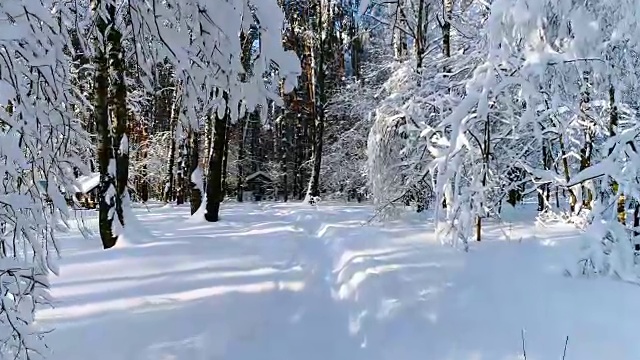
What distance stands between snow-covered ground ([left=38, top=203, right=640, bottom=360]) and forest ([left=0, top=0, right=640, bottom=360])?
10cm

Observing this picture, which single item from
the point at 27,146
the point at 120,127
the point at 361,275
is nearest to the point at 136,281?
the point at 361,275

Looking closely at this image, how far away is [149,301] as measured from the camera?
15.1 feet

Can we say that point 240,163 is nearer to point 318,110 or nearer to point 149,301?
point 318,110

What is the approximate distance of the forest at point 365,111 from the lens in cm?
250

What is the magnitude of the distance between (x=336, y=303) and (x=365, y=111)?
12.4m

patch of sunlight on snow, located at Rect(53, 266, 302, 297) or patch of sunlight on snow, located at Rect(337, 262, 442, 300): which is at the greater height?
patch of sunlight on snow, located at Rect(53, 266, 302, 297)

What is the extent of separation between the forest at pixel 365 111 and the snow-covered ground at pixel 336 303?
0.10 metres

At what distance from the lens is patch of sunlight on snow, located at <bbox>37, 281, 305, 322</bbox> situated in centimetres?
420

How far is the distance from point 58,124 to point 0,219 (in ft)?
2.08

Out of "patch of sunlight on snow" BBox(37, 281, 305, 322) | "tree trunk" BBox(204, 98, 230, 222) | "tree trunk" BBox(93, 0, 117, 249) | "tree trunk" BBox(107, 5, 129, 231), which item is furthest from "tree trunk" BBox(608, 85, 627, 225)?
"tree trunk" BBox(204, 98, 230, 222)

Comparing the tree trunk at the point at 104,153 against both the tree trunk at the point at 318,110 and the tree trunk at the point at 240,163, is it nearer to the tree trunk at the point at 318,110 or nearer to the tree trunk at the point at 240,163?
the tree trunk at the point at 318,110

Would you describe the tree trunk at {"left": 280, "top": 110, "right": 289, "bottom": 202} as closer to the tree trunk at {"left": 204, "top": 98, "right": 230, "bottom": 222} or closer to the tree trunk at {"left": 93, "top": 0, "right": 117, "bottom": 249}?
the tree trunk at {"left": 204, "top": 98, "right": 230, "bottom": 222}

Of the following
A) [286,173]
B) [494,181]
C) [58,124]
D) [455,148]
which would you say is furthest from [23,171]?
[286,173]

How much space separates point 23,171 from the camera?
9.42ft
